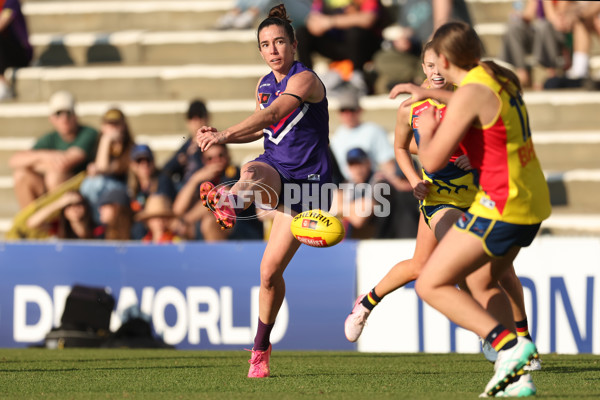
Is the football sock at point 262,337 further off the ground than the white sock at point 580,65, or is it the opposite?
the white sock at point 580,65

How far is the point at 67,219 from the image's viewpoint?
11.2 meters

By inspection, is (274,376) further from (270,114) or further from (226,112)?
(226,112)

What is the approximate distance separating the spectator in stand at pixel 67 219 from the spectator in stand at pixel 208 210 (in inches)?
42.9

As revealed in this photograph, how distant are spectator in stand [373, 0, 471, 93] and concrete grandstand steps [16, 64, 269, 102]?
191 centimetres

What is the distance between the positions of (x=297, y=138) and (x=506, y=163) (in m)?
1.78

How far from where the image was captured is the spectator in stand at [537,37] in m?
12.7

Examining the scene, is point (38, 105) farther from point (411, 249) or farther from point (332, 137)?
point (411, 249)

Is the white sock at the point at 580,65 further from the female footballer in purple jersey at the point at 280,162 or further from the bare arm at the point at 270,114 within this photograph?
the bare arm at the point at 270,114

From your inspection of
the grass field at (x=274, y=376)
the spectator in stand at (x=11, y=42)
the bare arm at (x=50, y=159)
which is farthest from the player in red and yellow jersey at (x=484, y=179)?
the spectator in stand at (x=11, y=42)

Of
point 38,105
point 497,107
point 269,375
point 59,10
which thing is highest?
point 59,10

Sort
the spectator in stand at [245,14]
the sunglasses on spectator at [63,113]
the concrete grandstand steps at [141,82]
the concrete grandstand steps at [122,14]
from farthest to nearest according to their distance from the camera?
the concrete grandstand steps at [122,14] → the spectator in stand at [245,14] → the concrete grandstand steps at [141,82] → the sunglasses on spectator at [63,113]

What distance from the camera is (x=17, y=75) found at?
1455 centimetres

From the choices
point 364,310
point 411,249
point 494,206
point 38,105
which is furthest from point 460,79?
point 38,105

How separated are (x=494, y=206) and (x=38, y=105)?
10.0 meters
